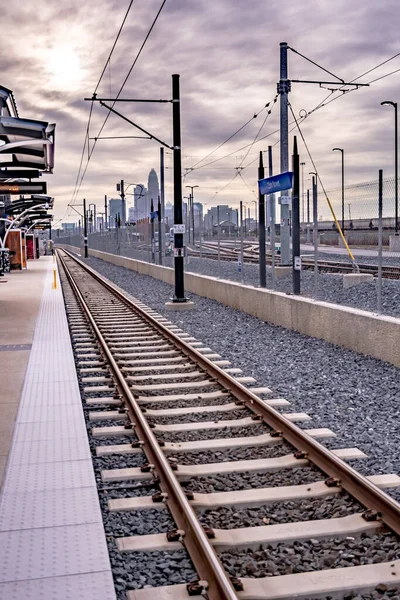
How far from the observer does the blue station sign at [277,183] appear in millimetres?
14398

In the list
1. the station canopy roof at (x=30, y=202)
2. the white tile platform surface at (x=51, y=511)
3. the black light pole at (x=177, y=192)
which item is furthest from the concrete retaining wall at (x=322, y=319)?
the station canopy roof at (x=30, y=202)

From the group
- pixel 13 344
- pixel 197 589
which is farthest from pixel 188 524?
pixel 13 344

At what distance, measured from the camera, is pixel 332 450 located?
625 cm

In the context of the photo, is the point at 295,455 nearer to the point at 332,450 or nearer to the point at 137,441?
the point at 332,450

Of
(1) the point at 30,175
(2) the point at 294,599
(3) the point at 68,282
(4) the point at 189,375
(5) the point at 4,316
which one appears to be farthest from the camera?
(3) the point at 68,282

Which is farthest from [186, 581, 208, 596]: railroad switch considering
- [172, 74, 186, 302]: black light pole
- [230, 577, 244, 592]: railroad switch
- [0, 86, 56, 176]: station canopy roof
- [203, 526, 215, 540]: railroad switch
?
[172, 74, 186, 302]: black light pole

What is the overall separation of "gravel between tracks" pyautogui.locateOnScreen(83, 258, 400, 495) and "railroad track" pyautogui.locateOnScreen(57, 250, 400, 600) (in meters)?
0.29

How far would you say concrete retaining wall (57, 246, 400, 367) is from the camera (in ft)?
34.1

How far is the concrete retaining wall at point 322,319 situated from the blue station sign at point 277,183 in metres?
2.21

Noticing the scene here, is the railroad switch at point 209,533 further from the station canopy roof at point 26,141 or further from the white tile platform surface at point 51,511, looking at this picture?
the station canopy roof at point 26,141

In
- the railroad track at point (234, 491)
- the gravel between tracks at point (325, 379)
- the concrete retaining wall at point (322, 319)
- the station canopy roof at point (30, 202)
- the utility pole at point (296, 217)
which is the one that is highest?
the station canopy roof at point (30, 202)

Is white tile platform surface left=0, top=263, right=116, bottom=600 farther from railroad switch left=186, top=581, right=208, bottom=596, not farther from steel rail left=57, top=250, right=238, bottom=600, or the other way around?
steel rail left=57, top=250, right=238, bottom=600

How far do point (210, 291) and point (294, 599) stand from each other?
1826 cm

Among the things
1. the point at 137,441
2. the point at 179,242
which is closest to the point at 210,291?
the point at 179,242
